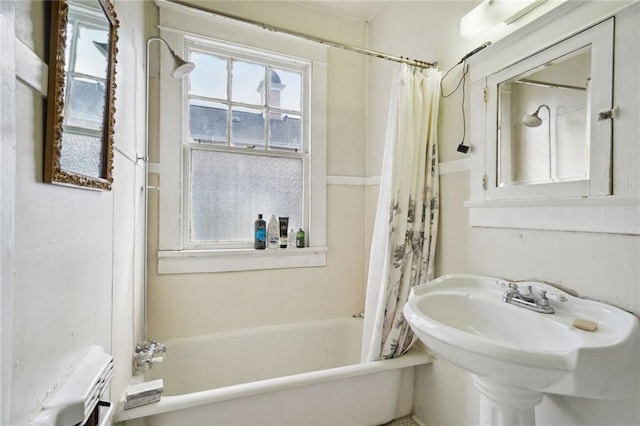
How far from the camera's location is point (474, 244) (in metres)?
1.44

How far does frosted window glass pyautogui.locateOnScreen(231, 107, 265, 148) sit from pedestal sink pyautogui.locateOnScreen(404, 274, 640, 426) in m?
1.45

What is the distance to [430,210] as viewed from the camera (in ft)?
5.35

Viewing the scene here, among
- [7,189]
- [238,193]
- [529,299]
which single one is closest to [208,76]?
[238,193]

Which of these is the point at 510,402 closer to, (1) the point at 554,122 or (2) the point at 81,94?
(1) the point at 554,122

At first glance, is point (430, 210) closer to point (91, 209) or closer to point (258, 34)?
point (91, 209)

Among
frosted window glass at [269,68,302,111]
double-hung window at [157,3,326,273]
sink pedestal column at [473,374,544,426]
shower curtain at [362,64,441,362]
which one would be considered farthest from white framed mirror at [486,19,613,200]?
frosted window glass at [269,68,302,111]

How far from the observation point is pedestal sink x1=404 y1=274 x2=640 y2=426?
2.48ft

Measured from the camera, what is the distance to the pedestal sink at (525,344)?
0.76m

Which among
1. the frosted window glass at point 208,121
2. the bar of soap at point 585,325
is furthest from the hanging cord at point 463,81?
the frosted window glass at point 208,121

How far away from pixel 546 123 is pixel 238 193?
1.70 metres

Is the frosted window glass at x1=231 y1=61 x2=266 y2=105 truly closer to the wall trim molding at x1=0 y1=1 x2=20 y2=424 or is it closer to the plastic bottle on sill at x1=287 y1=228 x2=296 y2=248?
the plastic bottle on sill at x1=287 y1=228 x2=296 y2=248

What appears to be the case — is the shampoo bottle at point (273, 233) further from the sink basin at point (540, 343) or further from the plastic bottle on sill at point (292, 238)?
the sink basin at point (540, 343)

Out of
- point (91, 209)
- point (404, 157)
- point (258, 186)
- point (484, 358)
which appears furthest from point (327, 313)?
point (91, 209)

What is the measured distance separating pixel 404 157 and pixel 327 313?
1269 mm
